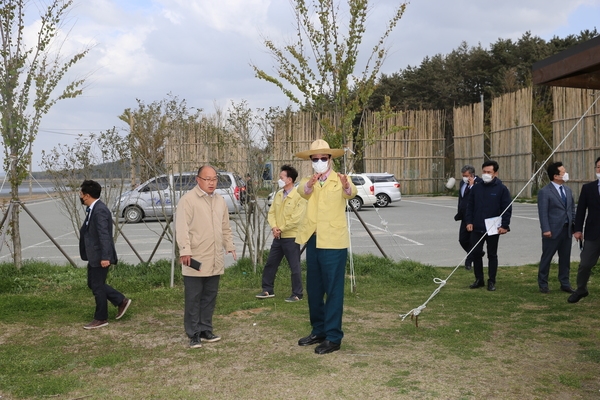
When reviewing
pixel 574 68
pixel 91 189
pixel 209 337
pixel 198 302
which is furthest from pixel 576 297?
pixel 91 189

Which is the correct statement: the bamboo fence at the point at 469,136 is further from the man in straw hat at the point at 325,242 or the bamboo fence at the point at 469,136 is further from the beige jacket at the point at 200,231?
the beige jacket at the point at 200,231

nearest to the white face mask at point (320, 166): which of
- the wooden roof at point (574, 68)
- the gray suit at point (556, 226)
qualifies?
the wooden roof at point (574, 68)

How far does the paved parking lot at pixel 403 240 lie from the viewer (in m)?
12.2

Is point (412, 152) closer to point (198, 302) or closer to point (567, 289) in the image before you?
point (567, 289)

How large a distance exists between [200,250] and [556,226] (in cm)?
468

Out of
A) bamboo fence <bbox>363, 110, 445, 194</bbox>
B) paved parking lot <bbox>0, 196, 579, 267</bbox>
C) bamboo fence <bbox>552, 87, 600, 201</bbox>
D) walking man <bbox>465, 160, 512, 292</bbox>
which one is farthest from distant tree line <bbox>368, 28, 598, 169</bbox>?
walking man <bbox>465, 160, 512, 292</bbox>

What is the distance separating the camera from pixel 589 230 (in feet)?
24.5

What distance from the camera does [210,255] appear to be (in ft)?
20.1

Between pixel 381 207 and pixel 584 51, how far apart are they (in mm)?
20158

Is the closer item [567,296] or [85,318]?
[85,318]

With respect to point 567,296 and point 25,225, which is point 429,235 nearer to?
point 567,296

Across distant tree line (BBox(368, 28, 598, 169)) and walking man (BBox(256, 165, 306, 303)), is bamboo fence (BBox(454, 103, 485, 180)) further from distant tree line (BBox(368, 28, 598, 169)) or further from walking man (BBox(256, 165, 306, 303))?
walking man (BBox(256, 165, 306, 303))

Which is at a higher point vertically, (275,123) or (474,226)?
(275,123)

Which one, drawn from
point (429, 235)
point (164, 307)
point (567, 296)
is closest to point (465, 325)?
point (567, 296)
